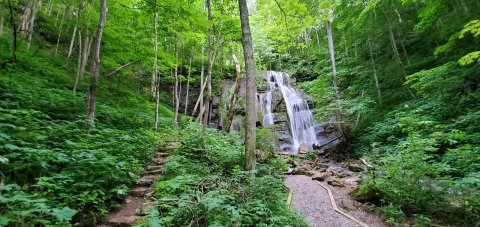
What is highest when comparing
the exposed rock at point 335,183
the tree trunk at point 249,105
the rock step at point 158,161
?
the tree trunk at point 249,105

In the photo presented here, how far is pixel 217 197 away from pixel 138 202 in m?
1.66

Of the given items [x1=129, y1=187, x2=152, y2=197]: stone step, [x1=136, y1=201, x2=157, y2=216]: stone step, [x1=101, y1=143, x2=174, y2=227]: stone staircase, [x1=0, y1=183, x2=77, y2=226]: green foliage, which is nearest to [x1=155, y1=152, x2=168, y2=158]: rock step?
[x1=101, y1=143, x2=174, y2=227]: stone staircase

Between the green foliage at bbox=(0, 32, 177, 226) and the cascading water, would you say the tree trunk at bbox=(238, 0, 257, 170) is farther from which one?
the cascading water

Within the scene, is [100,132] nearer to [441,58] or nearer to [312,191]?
[312,191]

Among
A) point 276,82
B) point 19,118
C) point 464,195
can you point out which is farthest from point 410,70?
point 19,118

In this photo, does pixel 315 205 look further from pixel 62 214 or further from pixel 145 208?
pixel 62 214

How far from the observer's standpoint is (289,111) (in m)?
17.8

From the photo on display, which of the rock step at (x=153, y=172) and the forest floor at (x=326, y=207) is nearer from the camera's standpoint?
the forest floor at (x=326, y=207)

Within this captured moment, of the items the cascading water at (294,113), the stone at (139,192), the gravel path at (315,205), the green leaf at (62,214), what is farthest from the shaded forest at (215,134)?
the cascading water at (294,113)

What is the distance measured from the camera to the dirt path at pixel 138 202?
3761 millimetres

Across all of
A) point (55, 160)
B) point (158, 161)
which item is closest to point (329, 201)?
point (158, 161)

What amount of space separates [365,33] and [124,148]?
12.7 metres

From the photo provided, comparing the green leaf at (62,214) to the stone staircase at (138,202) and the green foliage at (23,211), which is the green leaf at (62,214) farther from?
the stone staircase at (138,202)

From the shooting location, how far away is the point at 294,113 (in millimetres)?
17781
